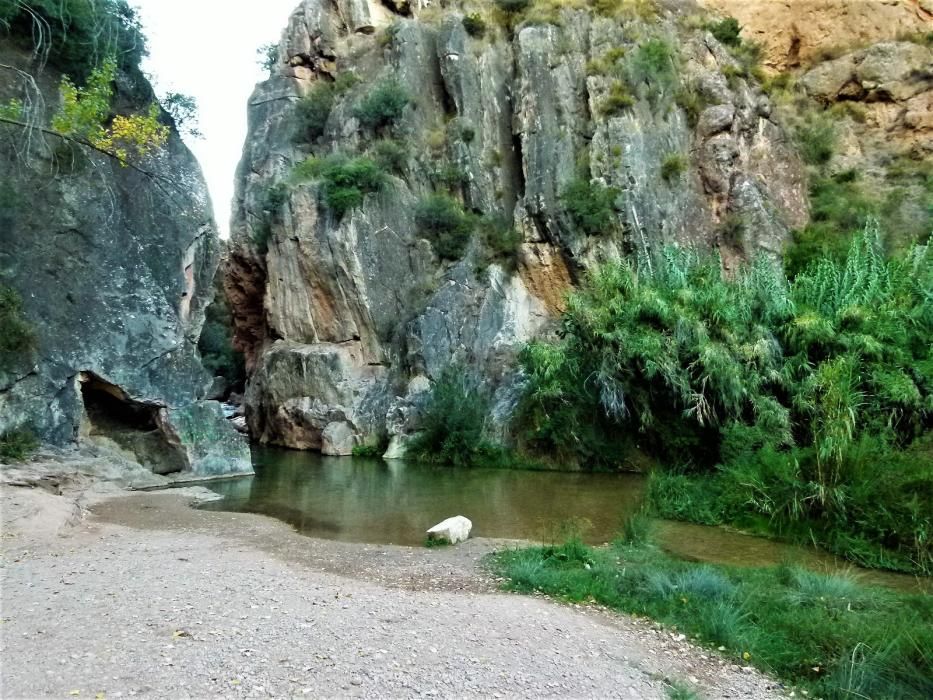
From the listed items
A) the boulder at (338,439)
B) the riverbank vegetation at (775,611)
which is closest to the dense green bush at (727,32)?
the boulder at (338,439)

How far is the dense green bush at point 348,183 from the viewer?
27438 mm

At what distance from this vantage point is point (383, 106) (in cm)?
2991

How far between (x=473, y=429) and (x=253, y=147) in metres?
21.2

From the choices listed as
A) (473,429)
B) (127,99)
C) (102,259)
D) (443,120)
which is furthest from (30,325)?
(443,120)

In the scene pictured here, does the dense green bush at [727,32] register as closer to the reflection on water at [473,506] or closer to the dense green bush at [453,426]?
the dense green bush at [453,426]

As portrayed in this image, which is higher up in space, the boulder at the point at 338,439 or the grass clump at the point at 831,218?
the grass clump at the point at 831,218

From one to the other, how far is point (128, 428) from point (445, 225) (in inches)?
612

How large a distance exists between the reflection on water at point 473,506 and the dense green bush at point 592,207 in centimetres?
1121

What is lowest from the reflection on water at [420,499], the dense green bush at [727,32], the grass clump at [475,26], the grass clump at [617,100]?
the reflection on water at [420,499]

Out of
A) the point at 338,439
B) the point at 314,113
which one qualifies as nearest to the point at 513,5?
the point at 314,113

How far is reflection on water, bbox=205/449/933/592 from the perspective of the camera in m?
9.73

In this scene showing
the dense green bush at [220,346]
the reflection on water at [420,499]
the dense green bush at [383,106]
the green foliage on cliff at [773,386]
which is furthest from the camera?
the dense green bush at [220,346]

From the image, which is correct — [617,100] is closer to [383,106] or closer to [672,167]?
[672,167]

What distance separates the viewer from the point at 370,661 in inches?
174
